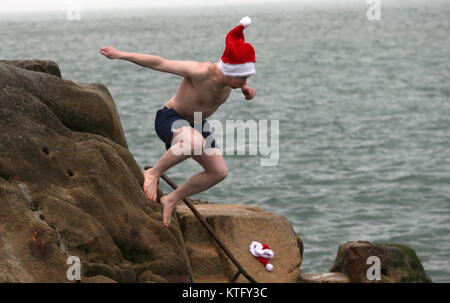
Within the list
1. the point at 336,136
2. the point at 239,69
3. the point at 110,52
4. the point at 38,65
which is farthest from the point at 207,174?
the point at 336,136

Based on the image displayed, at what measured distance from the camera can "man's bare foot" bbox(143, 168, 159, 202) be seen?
340 inches

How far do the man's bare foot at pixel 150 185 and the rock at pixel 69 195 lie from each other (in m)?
0.22

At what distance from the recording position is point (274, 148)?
30828 mm

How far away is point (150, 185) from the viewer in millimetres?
8703

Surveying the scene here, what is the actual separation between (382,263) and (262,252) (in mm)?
2065

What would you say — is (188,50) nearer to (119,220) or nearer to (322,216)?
(322,216)

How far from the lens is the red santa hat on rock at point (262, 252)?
439 inches

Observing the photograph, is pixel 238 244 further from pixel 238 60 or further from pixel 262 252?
pixel 238 60

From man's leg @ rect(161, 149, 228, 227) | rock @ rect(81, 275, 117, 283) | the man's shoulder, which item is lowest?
rock @ rect(81, 275, 117, 283)

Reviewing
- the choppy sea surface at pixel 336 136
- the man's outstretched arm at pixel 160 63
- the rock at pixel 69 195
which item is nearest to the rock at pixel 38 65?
the rock at pixel 69 195

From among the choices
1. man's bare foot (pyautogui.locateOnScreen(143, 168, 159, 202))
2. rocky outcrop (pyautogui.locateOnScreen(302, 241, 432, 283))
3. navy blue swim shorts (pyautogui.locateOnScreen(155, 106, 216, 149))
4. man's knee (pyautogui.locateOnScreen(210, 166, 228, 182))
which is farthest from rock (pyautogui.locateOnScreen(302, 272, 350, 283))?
navy blue swim shorts (pyautogui.locateOnScreen(155, 106, 216, 149))

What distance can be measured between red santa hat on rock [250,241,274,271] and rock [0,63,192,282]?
2084 millimetres

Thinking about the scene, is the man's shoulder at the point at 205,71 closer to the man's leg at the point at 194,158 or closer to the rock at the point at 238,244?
the man's leg at the point at 194,158

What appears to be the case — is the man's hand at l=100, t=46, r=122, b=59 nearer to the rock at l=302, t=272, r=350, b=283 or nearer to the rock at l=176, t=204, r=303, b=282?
the rock at l=176, t=204, r=303, b=282
